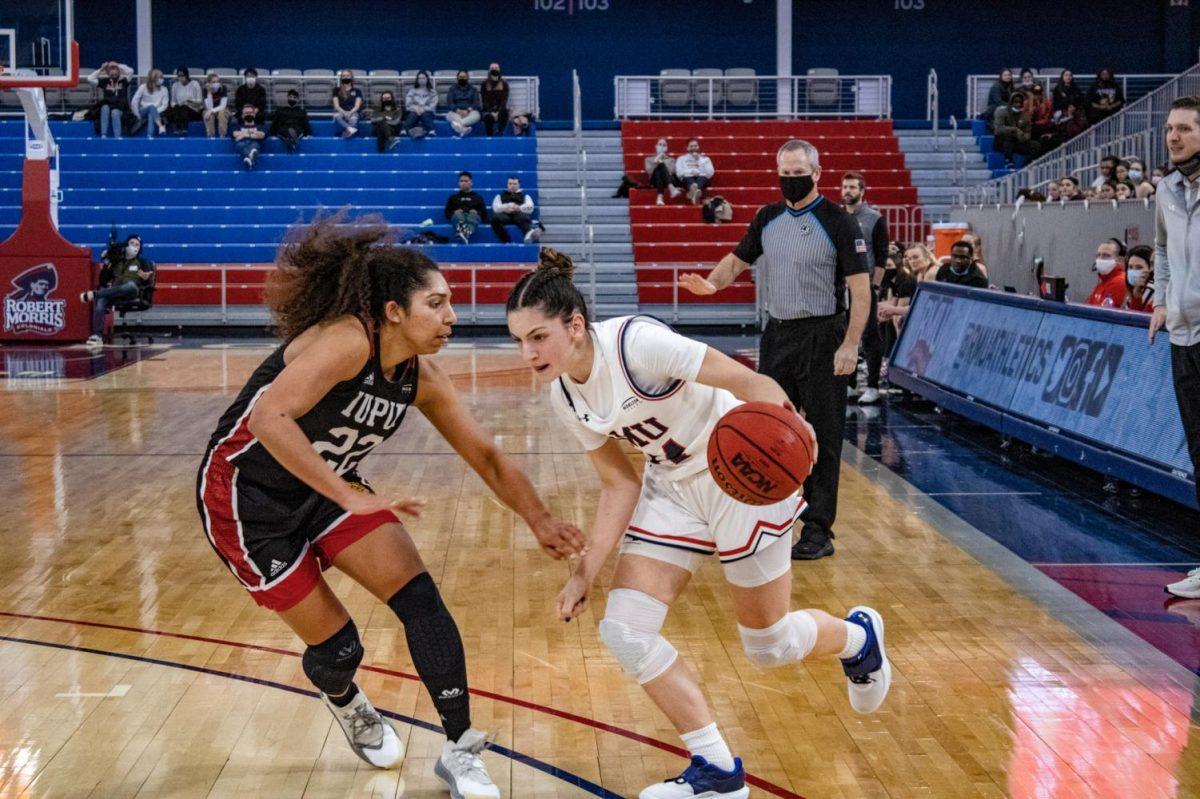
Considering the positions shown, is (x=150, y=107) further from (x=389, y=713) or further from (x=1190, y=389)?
(x=389, y=713)

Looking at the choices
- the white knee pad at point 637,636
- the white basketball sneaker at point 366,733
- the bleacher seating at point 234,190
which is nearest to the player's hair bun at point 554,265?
the white knee pad at point 637,636

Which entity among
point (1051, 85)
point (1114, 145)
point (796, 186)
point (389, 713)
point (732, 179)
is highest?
point (1051, 85)

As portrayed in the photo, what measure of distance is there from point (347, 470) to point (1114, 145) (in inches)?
621

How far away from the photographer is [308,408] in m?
3.83

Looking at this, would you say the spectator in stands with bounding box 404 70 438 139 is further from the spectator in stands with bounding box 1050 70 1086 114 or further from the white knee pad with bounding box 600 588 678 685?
the white knee pad with bounding box 600 588 678 685

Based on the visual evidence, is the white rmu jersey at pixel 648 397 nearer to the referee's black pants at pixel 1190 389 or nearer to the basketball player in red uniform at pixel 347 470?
the basketball player in red uniform at pixel 347 470

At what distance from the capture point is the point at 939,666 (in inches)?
207

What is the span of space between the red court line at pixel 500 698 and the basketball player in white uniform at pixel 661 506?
0.22 metres

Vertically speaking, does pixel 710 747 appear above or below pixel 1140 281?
below

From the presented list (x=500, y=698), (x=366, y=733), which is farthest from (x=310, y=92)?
(x=366, y=733)

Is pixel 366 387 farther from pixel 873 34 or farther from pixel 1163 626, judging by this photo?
pixel 873 34

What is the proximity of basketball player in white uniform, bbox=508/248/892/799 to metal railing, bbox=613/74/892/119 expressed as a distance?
22934mm

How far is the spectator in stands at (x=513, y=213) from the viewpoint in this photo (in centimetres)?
2238

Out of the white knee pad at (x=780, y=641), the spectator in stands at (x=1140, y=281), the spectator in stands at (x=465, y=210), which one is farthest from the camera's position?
the spectator in stands at (x=465, y=210)
